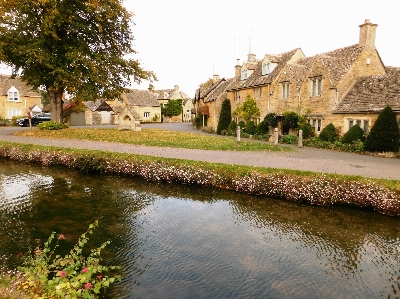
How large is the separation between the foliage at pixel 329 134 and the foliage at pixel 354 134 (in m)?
1.43

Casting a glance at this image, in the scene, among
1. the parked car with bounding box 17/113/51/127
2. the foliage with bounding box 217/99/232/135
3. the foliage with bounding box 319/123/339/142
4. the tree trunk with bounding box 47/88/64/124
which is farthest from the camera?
the parked car with bounding box 17/113/51/127

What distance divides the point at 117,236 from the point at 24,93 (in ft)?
189

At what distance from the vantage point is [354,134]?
74.2 feet

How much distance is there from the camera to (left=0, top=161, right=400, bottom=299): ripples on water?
635 cm

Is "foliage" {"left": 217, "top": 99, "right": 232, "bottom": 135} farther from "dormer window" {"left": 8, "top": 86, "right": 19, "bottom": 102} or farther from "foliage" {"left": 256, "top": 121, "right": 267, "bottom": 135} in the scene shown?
"dormer window" {"left": 8, "top": 86, "right": 19, "bottom": 102}

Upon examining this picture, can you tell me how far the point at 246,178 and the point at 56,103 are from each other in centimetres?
2605

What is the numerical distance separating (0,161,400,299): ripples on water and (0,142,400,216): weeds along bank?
55 cm

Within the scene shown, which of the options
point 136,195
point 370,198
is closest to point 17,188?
point 136,195

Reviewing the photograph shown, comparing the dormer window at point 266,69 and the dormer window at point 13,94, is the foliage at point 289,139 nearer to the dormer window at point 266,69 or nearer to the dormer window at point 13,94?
the dormer window at point 266,69

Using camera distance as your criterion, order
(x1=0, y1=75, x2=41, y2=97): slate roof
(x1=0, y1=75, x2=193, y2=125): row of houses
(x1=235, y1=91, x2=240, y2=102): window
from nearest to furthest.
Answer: (x1=235, y1=91, x2=240, y2=102): window
(x1=0, y1=75, x2=41, y2=97): slate roof
(x1=0, y1=75, x2=193, y2=125): row of houses

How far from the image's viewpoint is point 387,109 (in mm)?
20219

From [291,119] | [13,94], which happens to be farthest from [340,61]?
[13,94]

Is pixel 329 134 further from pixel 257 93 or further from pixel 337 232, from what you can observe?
pixel 337 232

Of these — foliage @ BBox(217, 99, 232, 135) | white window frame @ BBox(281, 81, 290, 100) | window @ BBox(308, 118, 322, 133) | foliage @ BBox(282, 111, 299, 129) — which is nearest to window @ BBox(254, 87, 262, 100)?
white window frame @ BBox(281, 81, 290, 100)
